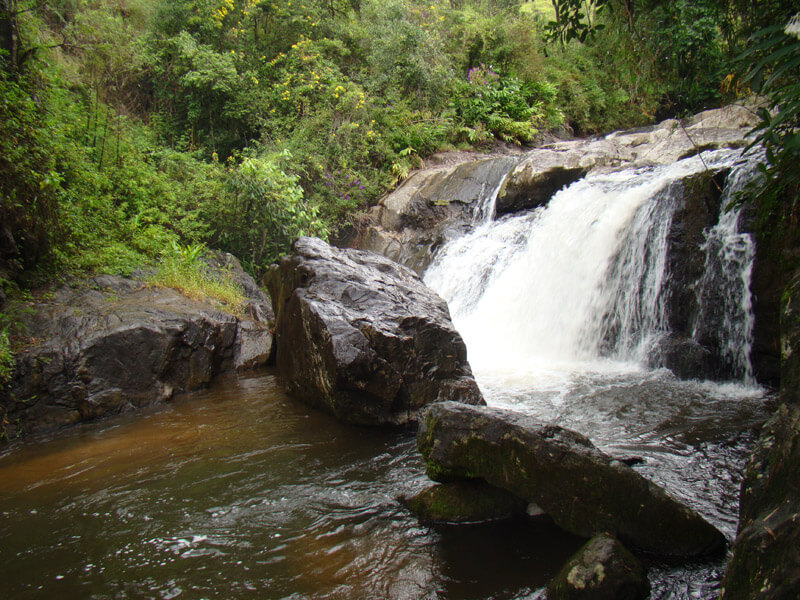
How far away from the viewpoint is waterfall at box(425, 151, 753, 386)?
6.71 meters

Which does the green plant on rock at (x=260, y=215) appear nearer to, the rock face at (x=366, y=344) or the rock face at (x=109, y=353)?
the rock face at (x=109, y=353)

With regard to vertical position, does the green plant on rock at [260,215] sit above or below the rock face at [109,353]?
above

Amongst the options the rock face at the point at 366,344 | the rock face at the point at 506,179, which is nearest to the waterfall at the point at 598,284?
the rock face at the point at 506,179

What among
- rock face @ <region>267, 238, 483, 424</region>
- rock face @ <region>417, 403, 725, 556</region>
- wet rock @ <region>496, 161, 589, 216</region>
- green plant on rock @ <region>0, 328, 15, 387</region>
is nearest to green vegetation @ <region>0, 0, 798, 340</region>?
green plant on rock @ <region>0, 328, 15, 387</region>

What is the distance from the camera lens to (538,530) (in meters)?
3.30

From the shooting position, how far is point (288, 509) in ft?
12.4

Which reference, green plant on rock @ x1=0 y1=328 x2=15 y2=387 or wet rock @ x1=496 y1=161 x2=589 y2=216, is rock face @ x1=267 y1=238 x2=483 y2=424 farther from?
wet rock @ x1=496 y1=161 x2=589 y2=216

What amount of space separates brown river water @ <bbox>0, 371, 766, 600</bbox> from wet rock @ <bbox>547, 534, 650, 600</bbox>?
18cm

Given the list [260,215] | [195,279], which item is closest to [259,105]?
[260,215]

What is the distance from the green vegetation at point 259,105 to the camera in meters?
8.53

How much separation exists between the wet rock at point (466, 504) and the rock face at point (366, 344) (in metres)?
1.80

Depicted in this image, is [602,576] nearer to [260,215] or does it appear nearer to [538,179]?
[260,215]

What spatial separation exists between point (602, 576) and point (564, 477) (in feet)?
2.30

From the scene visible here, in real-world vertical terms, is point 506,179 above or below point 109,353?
above
